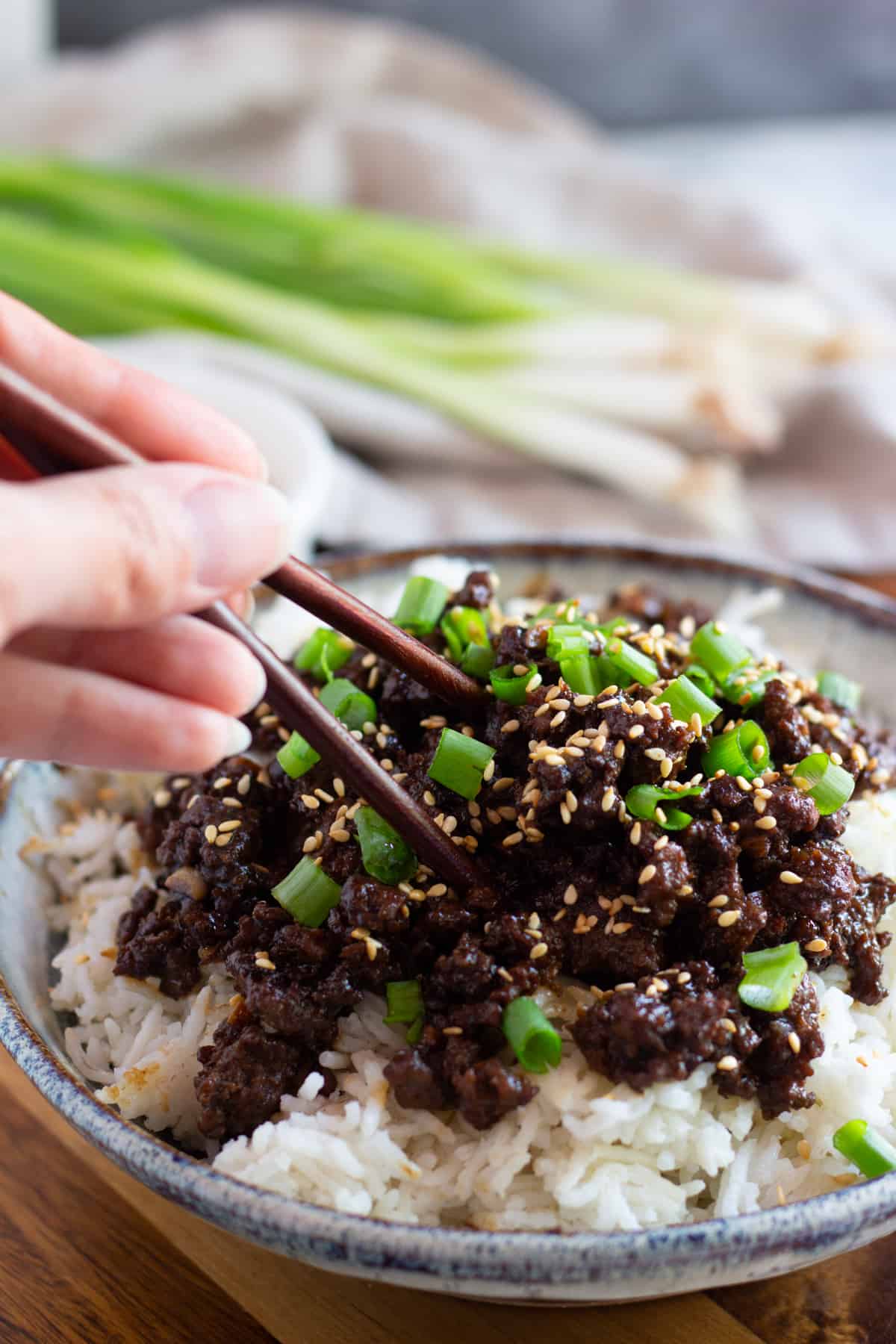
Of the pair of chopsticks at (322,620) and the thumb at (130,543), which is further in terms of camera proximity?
the pair of chopsticks at (322,620)

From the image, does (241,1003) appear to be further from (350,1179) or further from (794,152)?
(794,152)

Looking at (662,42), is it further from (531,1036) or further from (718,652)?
(531,1036)

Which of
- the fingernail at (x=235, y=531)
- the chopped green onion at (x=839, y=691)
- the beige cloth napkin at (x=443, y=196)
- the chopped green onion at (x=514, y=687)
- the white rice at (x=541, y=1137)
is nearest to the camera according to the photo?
the fingernail at (x=235, y=531)

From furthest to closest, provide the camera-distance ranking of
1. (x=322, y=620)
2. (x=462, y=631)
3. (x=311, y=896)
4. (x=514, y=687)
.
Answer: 1. (x=462, y=631)
2. (x=514, y=687)
3. (x=311, y=896)
4. (x=322, y=620)

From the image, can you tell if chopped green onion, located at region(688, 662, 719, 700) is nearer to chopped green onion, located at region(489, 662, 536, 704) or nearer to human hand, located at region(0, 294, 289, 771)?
chopped green onion, located at region(489, 662, 536, 704)

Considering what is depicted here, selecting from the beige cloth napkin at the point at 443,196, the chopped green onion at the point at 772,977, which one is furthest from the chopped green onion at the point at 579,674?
the beige cloth napkin at the point at 443,196

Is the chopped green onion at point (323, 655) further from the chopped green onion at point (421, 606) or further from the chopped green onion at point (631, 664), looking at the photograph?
the chopped green onion at point (631, 664)

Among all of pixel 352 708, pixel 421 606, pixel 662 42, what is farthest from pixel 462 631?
pixel 662 42
